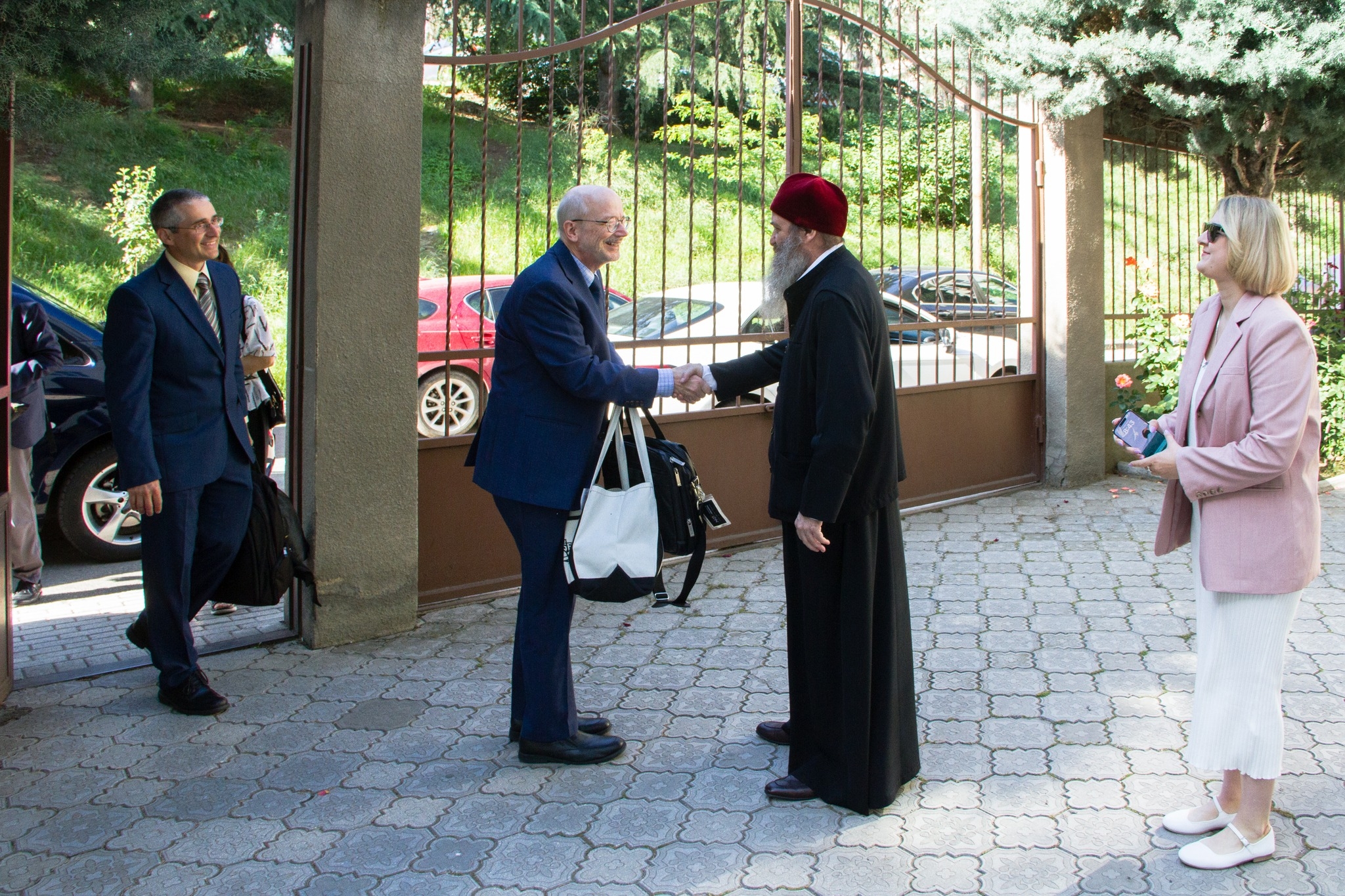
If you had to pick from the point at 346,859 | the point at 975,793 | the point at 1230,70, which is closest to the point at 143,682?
the point at 346,859

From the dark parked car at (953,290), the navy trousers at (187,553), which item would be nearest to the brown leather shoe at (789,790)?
the navy trousers at (187,553)

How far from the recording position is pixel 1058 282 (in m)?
8.29

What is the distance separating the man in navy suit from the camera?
11.9 feet

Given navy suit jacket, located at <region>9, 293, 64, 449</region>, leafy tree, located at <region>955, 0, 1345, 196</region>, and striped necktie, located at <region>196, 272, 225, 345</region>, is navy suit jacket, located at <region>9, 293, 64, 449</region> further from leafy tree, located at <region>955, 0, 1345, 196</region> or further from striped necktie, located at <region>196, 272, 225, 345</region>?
leafy tree, located at <region>955, 0, 1345, 196</region>

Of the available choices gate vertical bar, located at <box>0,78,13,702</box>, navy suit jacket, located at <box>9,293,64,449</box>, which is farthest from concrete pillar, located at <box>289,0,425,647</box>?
navy suit jacket, located at <box>9,293,64,449</box>

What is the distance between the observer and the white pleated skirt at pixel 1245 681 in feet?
9.92

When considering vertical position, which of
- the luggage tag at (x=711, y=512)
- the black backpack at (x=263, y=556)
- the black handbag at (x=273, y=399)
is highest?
the black handbag at (x=273, y=399)

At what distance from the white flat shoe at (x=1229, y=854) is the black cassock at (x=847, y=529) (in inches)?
31.8

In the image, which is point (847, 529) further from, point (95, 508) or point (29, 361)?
point (95, 508)

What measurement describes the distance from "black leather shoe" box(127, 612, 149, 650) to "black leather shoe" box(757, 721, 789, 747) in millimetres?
2328

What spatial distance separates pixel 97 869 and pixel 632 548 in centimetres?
171

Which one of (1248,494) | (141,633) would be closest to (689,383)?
(1248,494)

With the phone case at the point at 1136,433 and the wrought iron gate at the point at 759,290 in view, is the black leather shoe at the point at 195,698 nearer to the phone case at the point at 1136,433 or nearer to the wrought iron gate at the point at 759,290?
the wrought iron gate at the point at 759,290

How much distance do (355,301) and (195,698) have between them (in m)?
1.72
